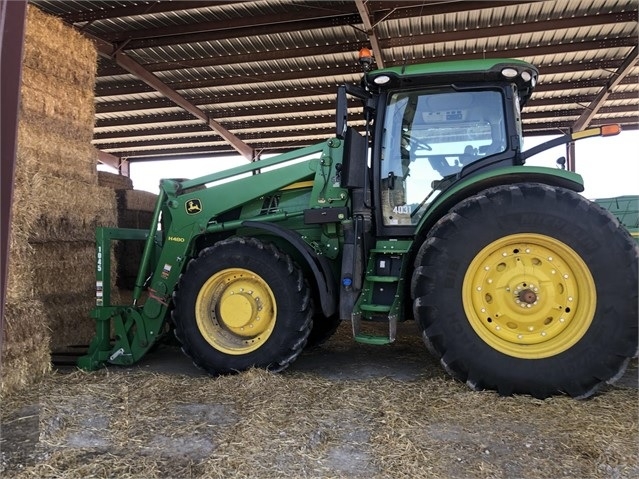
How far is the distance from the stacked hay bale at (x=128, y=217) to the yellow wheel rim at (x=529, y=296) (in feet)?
13.3

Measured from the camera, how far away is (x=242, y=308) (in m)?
4.12

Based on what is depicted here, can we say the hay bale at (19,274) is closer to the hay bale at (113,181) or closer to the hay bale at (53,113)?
the hay bale at (53,113)

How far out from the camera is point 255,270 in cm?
409

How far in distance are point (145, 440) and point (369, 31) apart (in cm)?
631

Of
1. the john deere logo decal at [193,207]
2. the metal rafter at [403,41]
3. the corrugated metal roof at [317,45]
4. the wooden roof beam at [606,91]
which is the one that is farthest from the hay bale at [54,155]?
the wooden roof beam at [606,91]

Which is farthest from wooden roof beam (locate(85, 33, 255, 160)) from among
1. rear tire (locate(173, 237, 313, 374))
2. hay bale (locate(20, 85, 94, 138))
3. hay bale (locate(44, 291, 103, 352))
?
rear tire (locate(173, 237, 313, 374))

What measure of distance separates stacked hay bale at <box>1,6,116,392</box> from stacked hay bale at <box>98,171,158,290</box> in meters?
0.53

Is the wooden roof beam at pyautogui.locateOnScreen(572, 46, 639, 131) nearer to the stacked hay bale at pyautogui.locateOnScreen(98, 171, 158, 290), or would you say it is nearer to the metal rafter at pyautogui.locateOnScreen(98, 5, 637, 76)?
the metal rafter at pyautogui.locateOnScreen(98, 5, 637, 76)

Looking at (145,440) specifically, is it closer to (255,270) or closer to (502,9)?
(255,270)

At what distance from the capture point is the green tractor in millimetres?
3291

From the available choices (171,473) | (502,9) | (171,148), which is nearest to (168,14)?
(502,9)

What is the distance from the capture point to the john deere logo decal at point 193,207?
182 inches

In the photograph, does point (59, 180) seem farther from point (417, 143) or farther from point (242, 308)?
point (417, 143)

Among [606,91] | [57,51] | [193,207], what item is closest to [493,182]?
[193,207]
